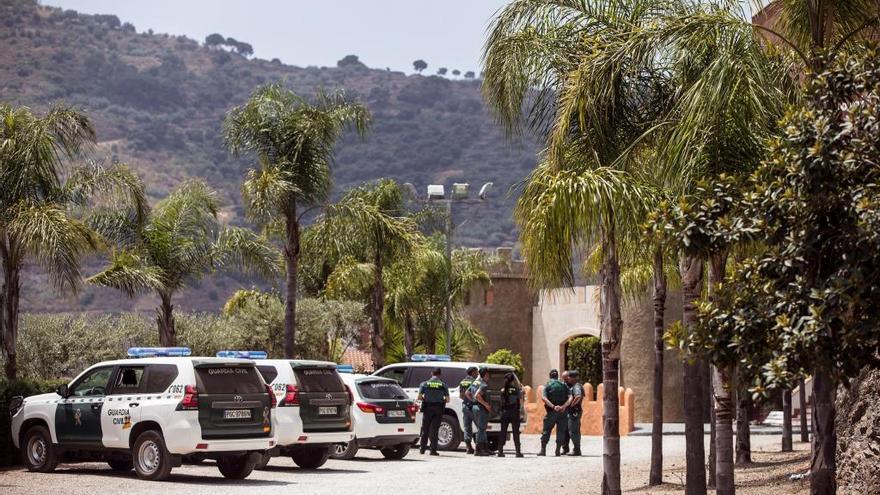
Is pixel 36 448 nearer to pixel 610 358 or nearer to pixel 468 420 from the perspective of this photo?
pixel 610 358

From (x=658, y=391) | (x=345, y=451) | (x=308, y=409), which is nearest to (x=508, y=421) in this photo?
(x=345, y=451)

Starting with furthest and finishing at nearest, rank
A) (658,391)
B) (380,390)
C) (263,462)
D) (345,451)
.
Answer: (380,390) → (345,451) → (263,462) → (658,391)

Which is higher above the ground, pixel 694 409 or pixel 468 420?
pixel 694 409

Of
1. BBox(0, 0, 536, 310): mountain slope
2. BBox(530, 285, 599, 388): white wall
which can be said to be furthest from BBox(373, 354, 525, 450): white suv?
BBox(0, 0, 536, 310): mountain slope

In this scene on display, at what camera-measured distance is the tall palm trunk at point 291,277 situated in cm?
2856

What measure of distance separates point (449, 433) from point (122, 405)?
10.3 m

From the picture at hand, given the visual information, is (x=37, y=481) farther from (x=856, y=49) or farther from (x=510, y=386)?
(x=856, y=49)

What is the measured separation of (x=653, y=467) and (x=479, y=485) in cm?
256

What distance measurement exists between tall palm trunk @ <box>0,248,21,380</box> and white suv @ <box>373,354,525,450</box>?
7.96 metres

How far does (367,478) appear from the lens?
772 inches

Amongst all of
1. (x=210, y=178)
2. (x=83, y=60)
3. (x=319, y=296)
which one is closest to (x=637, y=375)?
(x=319, y=296)

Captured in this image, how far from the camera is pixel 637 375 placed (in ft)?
145

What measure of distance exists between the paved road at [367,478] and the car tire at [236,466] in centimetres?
17

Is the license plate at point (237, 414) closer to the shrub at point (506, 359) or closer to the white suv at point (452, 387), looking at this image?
the white suv at point (452, 387)
